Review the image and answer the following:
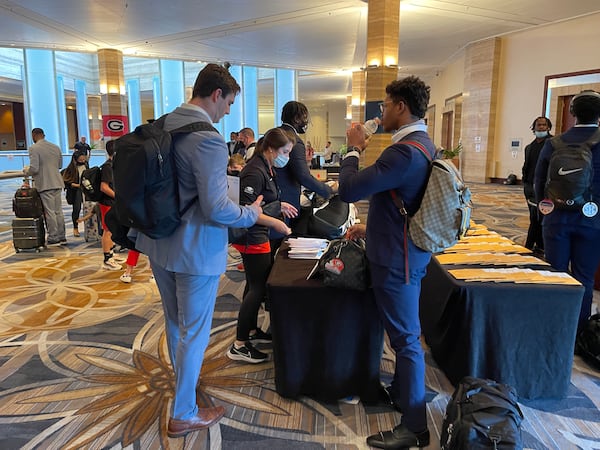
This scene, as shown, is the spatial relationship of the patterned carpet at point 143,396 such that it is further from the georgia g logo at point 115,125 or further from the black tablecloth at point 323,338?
the georgia g logo at point 115,125

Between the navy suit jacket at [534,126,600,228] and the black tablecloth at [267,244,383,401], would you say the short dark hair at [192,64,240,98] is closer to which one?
the black tablecloth at [267,244,383,401]

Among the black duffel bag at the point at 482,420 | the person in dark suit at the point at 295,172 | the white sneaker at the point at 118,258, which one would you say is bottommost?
the white sneaker at the point at 118,258

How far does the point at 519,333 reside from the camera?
2252 millimetres

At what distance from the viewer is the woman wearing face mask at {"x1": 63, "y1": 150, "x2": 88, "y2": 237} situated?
6.65m

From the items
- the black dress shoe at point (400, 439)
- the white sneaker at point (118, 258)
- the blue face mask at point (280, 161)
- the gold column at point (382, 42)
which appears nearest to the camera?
the black dress shoe at point (400, 439)

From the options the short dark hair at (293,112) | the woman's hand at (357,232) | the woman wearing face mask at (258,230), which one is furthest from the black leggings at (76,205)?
the woman's hand at (357,232)

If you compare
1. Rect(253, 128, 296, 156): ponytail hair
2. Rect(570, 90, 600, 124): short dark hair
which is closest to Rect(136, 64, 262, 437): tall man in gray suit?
Rect(253, 128, 296, 156): ponytail hair

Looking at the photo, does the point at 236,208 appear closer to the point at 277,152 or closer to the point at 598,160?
the point at 277,152

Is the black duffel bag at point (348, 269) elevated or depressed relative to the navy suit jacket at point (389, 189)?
depressed

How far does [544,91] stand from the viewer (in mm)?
11938

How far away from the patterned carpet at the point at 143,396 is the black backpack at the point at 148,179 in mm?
1051

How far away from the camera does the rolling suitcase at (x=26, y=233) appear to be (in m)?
5.78

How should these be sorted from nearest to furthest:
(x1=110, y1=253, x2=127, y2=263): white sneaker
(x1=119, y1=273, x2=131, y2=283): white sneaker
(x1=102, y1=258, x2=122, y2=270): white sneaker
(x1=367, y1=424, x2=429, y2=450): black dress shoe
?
(x1=367, y1=424, x2=429, y2=450): black dress shoe, (x1=119, y1=273, x2=131, y2=283): white sneaker, (x1=102, y1=258, x2=122, y2=270): white sneaker, (x1=110, y1=253, x2=127, y2=263): white sneaker

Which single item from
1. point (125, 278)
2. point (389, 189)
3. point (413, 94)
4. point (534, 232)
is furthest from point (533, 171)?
point (125, 278)
